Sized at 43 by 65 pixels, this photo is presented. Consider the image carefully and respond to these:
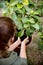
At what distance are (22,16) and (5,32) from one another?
605mm

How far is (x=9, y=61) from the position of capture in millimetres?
Answer: 1459

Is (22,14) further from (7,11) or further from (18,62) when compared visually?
(18,62)

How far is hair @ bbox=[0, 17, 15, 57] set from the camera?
144cm

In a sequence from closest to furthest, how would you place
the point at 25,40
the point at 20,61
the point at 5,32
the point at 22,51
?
the point at 5,32 → the point at 20,61 → the point at 22,51 → the point at 25,40

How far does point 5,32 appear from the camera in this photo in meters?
1.44

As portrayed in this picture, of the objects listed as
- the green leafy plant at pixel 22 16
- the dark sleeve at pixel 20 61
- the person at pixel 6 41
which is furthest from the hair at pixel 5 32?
the green leafy plant at pixel 22 16

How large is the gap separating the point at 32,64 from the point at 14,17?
0.82 m

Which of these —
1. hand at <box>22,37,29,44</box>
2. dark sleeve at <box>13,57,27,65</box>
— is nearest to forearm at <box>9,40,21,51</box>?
hand at <box>22,37,29,44</box>

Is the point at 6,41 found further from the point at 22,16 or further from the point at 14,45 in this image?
the point at 22,16

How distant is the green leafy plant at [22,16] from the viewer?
75.7 inches

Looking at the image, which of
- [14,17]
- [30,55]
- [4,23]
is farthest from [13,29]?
[30,55]

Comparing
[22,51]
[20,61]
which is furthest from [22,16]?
[20,61]

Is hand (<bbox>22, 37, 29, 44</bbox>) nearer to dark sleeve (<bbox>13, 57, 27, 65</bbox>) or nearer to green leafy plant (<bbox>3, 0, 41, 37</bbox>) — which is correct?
green leafy plant (<bbox>3, 0, 41, 37</bbox>)

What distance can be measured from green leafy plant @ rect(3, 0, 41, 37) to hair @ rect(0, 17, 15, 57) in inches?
16.6
